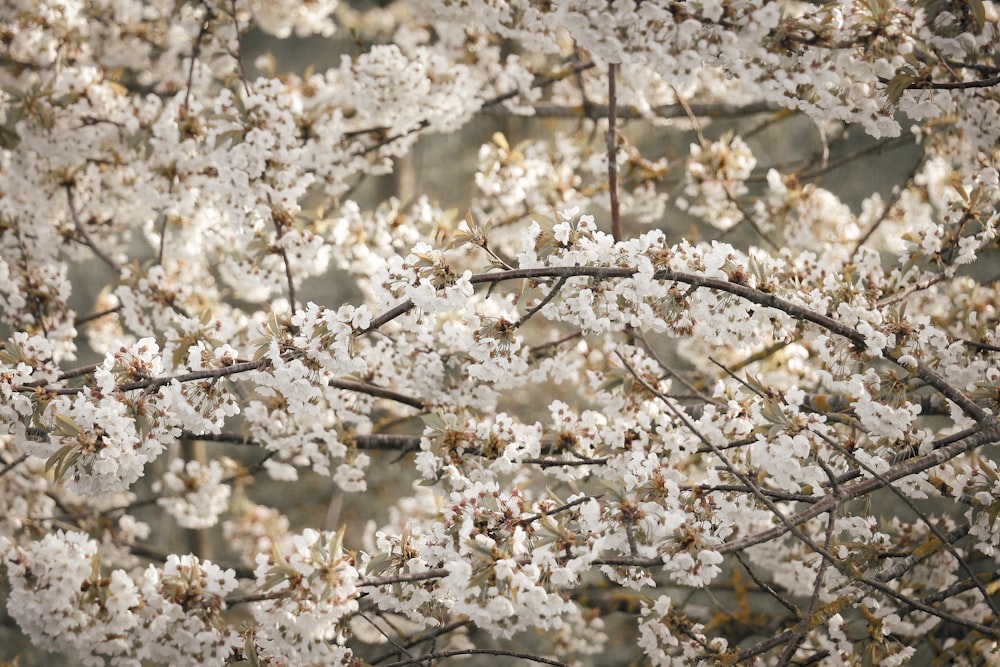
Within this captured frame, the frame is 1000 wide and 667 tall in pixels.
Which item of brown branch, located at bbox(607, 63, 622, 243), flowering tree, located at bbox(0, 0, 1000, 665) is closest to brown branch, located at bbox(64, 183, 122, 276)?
Answer: flowering tree, located at bbox(0, 0, 1000, 665)

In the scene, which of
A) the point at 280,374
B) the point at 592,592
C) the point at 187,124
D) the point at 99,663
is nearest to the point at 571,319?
the point at 280,374

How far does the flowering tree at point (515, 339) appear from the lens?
1.94m

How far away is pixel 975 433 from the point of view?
81.1 inches

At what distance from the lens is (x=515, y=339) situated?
2189 mm

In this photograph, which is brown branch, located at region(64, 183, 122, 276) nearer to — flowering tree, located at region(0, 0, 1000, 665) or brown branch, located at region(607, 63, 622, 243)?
flowering tree, located at region(0, 0, 1000, 665)

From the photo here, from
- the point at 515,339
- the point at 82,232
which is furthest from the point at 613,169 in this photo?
the point at 82,232

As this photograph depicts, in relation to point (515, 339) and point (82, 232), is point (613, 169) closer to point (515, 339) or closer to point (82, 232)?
point (515, 339)

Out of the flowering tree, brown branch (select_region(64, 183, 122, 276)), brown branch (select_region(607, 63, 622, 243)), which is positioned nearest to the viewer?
the flowering tree

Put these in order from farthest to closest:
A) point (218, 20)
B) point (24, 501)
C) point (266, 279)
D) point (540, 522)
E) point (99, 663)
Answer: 1. point (24, 501)
2. point (218, 20)
3. point (266, 279)
4. point (99, 663)
5. point (540, 522)

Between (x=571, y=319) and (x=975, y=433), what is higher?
(x=571, y=319)

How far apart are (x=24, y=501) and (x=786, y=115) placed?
417 centimetres

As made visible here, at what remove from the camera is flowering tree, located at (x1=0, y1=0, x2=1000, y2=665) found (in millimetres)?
1939

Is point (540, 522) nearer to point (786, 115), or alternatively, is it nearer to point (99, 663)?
point (99, 663)

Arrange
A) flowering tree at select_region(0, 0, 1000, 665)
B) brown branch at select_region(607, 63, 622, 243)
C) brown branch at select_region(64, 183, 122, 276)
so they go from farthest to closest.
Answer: brown branch at select_region(64, 183, 122, 276)
brown branch at select_region(607, 63, 622, 243)
flowering tree at select_region(0, 0, 1000, 665)
